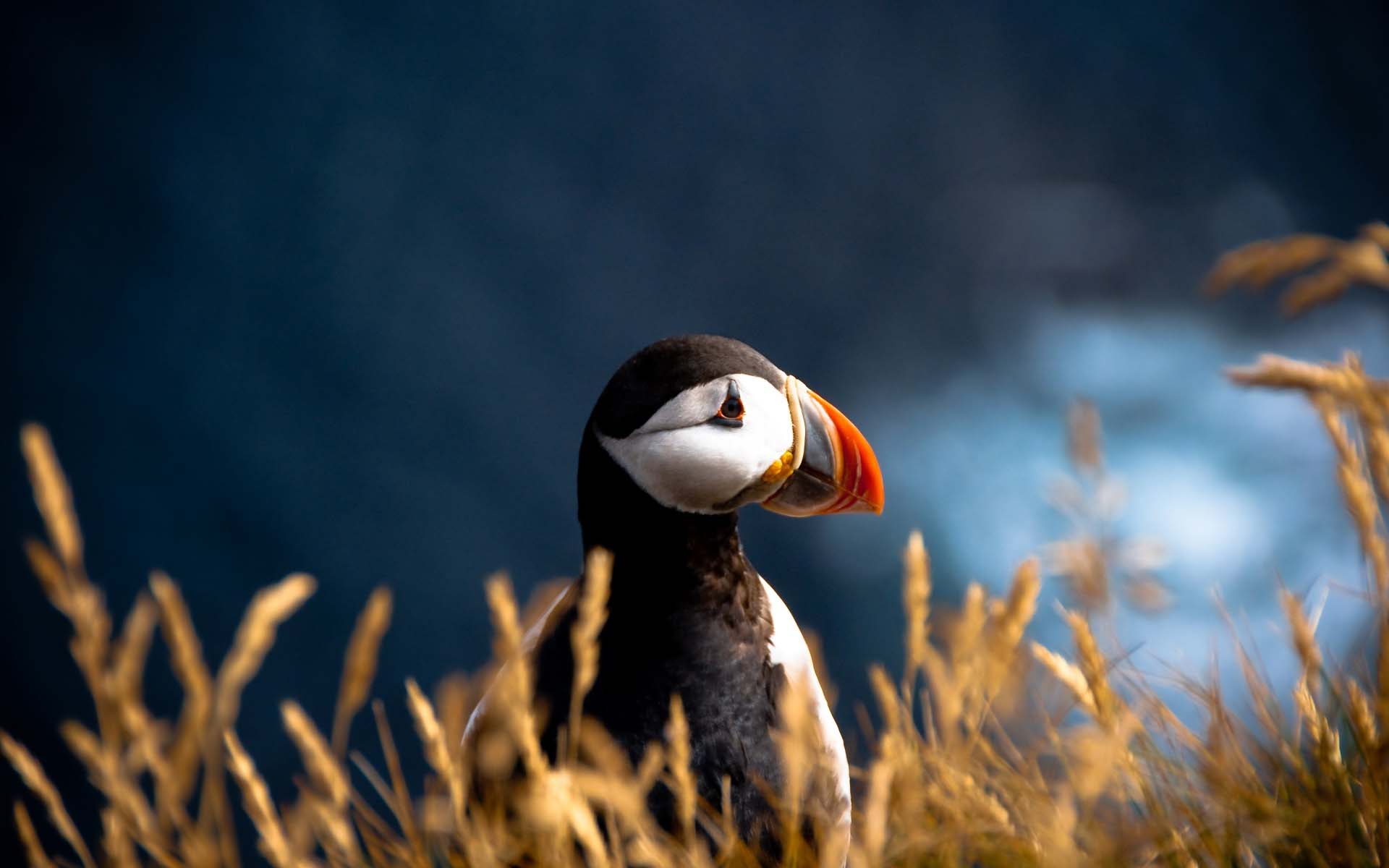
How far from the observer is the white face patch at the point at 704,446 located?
115 cm

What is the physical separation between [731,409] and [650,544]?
193mm

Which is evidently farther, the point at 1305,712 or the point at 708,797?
→ the point at 708,797

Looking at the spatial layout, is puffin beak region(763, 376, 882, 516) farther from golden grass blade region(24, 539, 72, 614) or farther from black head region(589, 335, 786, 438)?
golden grass blade region(24, 539, 72, 614)

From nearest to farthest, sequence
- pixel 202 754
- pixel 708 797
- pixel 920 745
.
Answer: pixel 202 754, pixel 920 745, pixel 708 797

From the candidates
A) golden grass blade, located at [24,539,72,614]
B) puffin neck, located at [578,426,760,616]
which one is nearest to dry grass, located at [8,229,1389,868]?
golden grass blade, located at [24,539,72,614]

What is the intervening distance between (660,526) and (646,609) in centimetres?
10

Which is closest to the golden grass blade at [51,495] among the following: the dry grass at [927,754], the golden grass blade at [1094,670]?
the dry grass at [927,754]

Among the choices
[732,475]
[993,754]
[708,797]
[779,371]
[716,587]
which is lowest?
[708,797]

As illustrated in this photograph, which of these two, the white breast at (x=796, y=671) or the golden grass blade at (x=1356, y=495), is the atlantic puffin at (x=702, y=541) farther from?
the golden grass blade at (x=1356, y=495)

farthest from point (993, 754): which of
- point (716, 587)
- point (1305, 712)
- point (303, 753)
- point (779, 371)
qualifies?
point (303, 753)

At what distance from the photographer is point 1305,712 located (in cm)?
80

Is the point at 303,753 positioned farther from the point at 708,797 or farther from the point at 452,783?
the point at 708,797

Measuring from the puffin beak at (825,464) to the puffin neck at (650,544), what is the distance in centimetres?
11

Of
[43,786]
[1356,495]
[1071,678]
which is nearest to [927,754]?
[1071,678]
